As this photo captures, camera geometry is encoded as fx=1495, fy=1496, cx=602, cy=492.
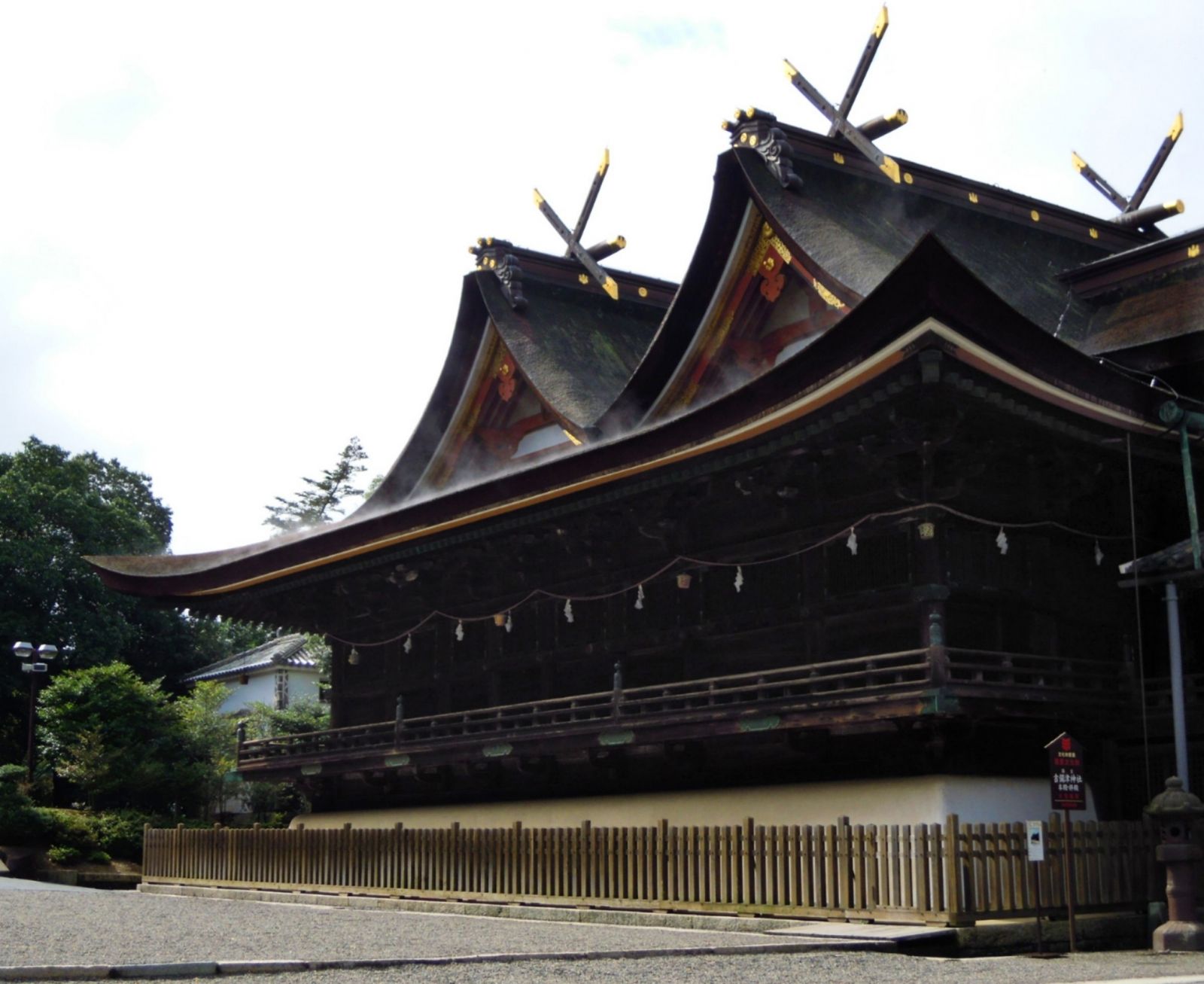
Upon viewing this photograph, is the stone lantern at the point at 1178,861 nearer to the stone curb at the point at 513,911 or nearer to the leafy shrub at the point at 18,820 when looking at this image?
the stone curb at the point at 513,911

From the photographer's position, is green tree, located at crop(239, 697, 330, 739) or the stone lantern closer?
the stone lantern

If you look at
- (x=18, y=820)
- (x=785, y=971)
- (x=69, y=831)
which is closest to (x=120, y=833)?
(x=69, y=831)

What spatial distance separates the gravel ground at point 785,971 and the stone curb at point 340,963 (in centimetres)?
13

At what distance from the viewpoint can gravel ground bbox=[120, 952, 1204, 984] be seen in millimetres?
10477

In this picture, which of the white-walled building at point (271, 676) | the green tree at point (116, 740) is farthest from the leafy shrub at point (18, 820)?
the white-walled building at point (271, 676)

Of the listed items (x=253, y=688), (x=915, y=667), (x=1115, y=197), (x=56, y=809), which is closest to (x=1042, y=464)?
(x=915, y=667)

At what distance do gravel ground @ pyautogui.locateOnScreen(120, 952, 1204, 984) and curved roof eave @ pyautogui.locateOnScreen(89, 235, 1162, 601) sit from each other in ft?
20.9

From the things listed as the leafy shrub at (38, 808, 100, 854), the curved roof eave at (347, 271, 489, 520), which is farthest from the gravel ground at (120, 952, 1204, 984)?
the leafy shrub at (38, 808, 100, 854)

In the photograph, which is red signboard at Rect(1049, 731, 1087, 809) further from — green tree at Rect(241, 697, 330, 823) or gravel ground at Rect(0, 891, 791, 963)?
green tree at Rect(241, 697, 330, 823)

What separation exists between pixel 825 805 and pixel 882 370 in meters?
6.18

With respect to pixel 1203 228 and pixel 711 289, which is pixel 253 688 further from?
pixel 1203 228

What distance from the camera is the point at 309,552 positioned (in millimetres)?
26828

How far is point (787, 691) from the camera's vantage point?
2086cm

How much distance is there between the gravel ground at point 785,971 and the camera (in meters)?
10.5
